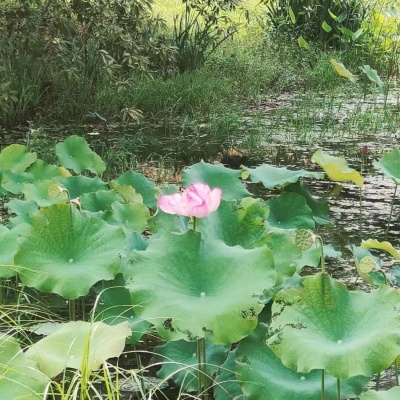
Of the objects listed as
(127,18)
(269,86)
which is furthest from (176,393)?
(269,86)

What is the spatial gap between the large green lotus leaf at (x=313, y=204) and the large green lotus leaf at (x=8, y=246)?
966 millimetres

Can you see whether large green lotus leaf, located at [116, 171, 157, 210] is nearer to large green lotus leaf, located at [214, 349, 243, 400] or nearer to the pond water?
the pond water

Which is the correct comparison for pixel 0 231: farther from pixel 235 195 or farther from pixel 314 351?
pixel 314 351

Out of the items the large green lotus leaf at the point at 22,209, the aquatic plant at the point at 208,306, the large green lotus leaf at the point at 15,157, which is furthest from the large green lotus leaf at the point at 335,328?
the large green lotus leaf at the point at 15,157

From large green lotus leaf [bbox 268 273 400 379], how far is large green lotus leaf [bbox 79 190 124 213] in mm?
942

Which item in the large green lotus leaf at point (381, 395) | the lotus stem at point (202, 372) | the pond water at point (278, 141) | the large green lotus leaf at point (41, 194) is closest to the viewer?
the large green lotus leaf at point (381, 395)

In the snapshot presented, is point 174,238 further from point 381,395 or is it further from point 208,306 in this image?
point 381,395

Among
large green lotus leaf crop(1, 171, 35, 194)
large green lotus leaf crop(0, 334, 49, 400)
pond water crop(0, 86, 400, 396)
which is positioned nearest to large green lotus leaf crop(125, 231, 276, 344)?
large green lotus leaf crop(0, 334, 49, 400)

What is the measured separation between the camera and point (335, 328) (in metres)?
1.51

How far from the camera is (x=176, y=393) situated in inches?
78.3

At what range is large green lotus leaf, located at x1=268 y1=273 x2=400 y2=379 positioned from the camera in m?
1.38

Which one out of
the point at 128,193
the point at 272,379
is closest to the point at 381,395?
the point at 272,379

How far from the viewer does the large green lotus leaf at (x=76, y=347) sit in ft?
4.97

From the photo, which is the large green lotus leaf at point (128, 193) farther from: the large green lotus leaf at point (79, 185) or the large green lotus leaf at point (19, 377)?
the large green lotus leaf at point (19, 377)
